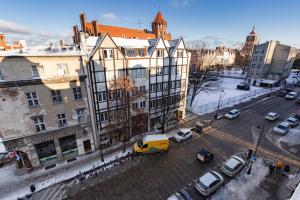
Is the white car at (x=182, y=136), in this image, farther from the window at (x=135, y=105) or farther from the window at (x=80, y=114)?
the window at (x=80, y=114)

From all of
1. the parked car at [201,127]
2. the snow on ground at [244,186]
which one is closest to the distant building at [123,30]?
the parked car at [201,127]

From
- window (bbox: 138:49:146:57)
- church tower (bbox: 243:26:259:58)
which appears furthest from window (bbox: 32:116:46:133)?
church tower (bbox: 243:26:259:58)

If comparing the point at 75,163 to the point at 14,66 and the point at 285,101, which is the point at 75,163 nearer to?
the point at 14,66

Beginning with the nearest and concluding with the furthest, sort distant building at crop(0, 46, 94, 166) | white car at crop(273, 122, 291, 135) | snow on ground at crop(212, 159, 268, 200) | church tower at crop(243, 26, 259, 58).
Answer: snow on ground at crop(212, 159, 268, 200) → distant building at crop(0, 46, 94, 166) → white car at crop(273, 122, 291, 135) → church tower at crop(243, 26, 259, 58)

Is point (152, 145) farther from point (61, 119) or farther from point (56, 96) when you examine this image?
point (56, 96)

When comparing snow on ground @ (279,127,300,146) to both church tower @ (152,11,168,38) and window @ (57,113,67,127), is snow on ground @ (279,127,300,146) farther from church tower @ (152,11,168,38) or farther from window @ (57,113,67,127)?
church tower @ (152,11,168,38)

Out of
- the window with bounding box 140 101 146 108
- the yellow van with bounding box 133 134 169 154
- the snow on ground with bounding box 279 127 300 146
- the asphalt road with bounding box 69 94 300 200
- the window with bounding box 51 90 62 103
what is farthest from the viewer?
the window with bounding box 140 101 146 108

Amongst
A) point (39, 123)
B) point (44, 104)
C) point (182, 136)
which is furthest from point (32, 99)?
point (182, 136)

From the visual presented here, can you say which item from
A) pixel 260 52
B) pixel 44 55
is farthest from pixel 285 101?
pixel 44 55
